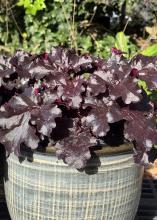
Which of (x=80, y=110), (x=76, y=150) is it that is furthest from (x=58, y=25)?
(x=76, y=150)

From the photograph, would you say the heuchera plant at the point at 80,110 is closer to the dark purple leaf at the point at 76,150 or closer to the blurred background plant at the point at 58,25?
the dark purple leaf at the point at 76,150

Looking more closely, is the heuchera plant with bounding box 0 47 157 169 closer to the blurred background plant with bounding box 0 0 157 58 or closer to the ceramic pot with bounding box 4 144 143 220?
the ceramic pot with bounding box 4 144 143 220

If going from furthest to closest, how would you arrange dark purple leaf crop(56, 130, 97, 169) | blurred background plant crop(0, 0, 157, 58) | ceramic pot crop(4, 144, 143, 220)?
blurred background plant crop(0, 0, 157, 58) < ceramic pot crop(4, 144, 143, 220) < dark purple leaf crop(56, 130, 97, 169)

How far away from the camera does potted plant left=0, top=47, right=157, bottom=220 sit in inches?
88.8

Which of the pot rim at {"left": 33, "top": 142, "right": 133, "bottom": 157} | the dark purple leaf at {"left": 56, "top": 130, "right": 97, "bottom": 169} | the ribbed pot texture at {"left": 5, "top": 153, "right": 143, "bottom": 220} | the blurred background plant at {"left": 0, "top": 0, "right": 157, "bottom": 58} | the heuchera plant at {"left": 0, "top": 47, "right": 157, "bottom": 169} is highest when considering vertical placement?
the heuchera plant at {"left": 0, "top": 47, "right": 157, "bottom": 169}

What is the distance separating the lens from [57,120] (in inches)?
90.5

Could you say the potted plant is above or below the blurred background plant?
above

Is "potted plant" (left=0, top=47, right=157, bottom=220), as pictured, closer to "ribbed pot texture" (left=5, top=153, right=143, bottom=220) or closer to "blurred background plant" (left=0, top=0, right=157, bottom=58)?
"ribbed pot texture" (left=5, top=153, right=143, bottom=220)

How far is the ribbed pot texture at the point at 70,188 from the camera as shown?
235cm

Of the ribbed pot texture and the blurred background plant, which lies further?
the blurred background plant

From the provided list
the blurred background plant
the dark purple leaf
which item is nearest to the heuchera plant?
the dark purple leaf

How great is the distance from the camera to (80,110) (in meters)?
2.34

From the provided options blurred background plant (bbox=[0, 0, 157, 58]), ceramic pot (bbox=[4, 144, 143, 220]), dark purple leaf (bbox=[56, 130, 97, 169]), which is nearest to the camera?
dark purple leaf (bbox=[56, 130, 97, 169])

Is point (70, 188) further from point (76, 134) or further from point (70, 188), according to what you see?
point (76, 134)
